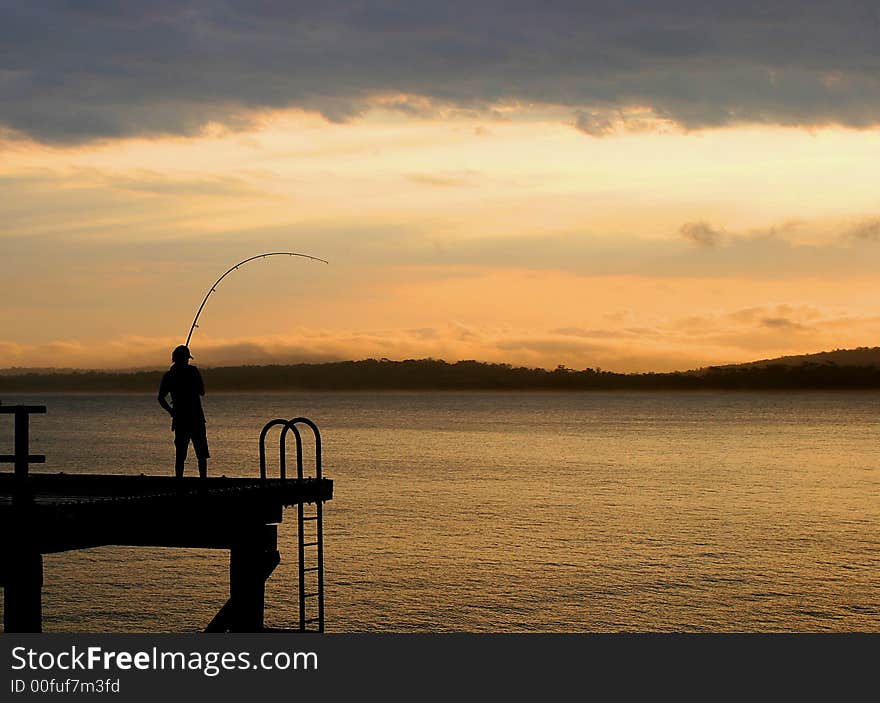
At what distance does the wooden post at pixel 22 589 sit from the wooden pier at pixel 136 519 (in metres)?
0.01

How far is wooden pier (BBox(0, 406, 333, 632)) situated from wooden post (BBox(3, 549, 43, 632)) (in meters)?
0.01

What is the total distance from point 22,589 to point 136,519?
1434mm

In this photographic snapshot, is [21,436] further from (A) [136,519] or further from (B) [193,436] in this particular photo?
(B) [193,436]

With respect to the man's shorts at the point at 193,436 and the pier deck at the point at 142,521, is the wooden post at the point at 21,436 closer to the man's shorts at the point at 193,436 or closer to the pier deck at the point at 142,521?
the pier deck at the point at 142,521

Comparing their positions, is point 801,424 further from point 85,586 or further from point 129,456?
point 85,586

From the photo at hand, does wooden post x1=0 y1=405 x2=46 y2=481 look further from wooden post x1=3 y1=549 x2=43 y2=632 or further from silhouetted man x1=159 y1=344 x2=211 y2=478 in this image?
silhouetted man x1=159 y1=344 x2=211 y2=478

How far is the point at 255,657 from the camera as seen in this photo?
13.7 m

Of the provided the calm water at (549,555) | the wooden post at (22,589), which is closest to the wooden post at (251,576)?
the wooden post at (22,589)

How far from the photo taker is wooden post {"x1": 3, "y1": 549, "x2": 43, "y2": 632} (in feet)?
42.3

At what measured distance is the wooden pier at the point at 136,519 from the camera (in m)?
12.5

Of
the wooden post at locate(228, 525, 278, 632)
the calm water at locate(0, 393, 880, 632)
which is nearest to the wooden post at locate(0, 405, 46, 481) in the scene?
the wooden post at locate(228, 525, 278, 632)

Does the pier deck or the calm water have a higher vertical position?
the pier deck

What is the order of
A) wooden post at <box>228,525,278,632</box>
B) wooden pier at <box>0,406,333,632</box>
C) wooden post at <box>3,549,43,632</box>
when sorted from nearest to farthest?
wooden pier at <box>0,406,333,632</box>, wooden post at <box>3,549,43,632</box>, wooden post at <box>228,525,278,632</box>

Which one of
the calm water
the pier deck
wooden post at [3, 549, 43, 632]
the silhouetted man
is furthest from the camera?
the calm water
